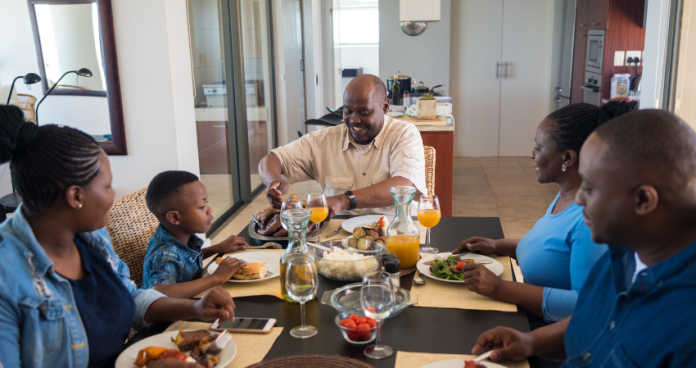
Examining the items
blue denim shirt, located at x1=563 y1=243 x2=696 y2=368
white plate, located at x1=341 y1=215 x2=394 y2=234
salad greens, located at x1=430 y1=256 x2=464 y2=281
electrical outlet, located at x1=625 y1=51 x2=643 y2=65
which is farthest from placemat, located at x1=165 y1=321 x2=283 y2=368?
electrical outlet, located at x1=625 y1=51 x2=643 y2=65

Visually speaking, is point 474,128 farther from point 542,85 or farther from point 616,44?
point 616,44

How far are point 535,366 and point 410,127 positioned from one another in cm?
158

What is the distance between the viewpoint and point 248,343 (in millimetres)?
1200

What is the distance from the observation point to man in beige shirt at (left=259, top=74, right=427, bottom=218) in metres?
2.42

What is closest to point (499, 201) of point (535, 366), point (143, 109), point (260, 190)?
point (260, 190)

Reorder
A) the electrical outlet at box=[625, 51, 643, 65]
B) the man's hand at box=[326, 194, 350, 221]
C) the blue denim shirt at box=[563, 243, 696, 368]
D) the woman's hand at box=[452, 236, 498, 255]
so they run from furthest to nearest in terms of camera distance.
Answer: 1. the electrical outlet at box=[625, 51, 643, 65]
2. the man's hand at box=[326, 194, 350, 221]
3. the woman's hand at box=[452, 236, 498, 255]
4. the blue denim shirt at box=[563, 243, 696, 368]

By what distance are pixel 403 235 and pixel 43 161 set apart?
95 centimetres

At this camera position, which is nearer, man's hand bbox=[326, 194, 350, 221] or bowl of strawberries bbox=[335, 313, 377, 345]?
bowl of strawberries bbox=[335, 313, 377, 345]

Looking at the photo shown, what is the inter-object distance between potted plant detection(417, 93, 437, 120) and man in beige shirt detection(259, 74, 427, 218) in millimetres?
1567

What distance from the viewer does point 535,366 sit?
3.68 feet

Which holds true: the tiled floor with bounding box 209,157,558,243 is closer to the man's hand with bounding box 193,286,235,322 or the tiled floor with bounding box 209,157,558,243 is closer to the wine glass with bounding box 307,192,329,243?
the wine glass with bounding box 307,192,329,243

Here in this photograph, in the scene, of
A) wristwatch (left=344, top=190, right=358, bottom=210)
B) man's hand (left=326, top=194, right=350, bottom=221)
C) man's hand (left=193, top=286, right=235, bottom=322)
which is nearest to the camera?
man's hand (left=193, top=286, right=235, bottom=322)

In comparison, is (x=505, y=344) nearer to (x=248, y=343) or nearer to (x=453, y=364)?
(x=453, y=364)

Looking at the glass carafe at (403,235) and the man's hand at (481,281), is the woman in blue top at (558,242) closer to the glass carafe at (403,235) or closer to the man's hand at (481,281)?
the man's hand at (481,281)
